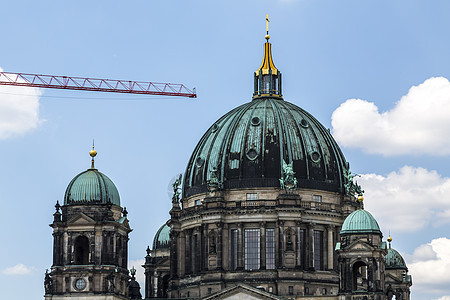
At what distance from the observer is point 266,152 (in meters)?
128

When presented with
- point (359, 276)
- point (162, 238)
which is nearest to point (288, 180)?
point (359, 276)

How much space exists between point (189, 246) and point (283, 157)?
549 inches

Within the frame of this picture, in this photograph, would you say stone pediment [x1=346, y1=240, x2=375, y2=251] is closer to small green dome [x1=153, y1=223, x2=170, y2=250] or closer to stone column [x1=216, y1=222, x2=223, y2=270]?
stone column [x1=216, y1=222, x2=223, y2=270]

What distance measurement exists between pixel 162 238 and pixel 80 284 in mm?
24331

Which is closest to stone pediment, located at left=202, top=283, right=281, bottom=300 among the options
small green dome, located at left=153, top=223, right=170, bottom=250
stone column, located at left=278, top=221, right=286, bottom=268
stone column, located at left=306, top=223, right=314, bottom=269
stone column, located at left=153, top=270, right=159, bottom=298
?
stone column, located at left=278, top=221, right=286, bottom=268

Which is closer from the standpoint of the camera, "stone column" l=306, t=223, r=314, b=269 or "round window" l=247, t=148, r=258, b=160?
"stone column" l=306, t=223, r=314, b=269

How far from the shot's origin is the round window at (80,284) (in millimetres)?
122188

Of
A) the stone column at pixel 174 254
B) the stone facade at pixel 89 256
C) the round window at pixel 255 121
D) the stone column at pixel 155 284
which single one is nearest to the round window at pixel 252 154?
the round window at pixel 255 121

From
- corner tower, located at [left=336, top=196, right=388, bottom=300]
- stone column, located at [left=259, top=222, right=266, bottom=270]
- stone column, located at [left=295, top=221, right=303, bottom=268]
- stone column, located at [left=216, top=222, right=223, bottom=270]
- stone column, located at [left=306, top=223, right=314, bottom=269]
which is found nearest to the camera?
corner tower, located at [left=336, top=196, right=388, bottom=300]

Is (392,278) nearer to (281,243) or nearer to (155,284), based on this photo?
(281,243)

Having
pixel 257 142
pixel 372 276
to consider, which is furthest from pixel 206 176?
pixel 372 276

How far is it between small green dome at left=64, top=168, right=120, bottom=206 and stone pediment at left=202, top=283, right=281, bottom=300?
51.1 feet

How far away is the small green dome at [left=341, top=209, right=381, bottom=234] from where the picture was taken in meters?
118

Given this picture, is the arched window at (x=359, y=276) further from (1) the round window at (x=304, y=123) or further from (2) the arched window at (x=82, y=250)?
(2) the arched window at (x=82, y=250)
